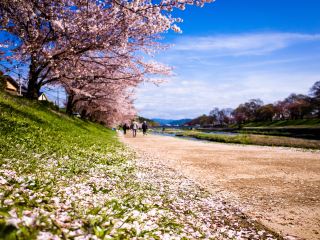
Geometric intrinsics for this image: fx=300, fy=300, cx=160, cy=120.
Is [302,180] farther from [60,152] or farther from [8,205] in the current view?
[8,205]

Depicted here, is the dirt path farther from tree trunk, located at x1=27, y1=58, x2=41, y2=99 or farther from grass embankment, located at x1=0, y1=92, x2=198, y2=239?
tree trunk, located at x1=27, y1=58, x2=41, y2=99

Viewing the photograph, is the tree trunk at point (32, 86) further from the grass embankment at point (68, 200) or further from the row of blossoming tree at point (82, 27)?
the grass embankment at point (68, 200)

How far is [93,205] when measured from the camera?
20.0 ft

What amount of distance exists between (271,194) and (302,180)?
3.08m

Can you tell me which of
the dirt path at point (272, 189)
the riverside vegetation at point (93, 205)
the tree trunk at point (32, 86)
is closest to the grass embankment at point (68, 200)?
the riverside vegetation at point (93, 205)

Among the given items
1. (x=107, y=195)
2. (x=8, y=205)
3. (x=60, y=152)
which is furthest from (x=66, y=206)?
(x=60, y=152)

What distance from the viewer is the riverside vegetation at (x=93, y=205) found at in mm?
4285

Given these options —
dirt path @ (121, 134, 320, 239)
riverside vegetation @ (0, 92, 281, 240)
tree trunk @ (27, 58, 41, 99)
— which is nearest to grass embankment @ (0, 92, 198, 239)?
riverside vegetation @ (0, 92, 281, 240)

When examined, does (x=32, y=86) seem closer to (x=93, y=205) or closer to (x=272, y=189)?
(x=272, y=189)

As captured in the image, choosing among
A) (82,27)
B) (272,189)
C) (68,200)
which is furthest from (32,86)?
(68,200)

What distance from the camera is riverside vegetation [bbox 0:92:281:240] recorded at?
4.29m

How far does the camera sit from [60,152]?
470 inches

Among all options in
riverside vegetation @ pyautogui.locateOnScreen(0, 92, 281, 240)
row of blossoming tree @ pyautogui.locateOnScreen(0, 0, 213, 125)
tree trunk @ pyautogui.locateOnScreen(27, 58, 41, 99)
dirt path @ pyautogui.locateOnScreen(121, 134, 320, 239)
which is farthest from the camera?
tree trunk @ pyautogui.locateOnScreen(27, 58, 41, 99)

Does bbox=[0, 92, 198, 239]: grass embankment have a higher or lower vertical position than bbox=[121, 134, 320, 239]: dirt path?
higher
